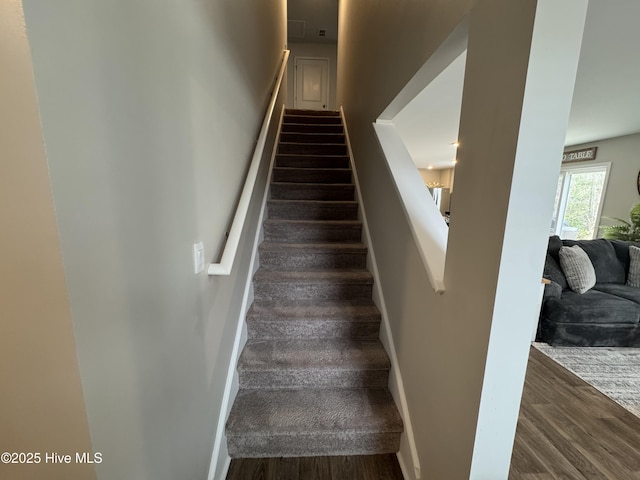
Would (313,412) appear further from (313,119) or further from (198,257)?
(313,119)

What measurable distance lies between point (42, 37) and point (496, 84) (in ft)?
3.18

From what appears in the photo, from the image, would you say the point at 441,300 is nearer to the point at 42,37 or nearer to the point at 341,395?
the point at 341,395

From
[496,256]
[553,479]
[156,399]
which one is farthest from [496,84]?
[553,479]

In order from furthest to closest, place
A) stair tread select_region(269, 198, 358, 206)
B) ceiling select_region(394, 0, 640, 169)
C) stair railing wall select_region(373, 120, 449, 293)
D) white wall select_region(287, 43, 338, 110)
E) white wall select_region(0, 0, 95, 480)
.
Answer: white wall select_region(287, 43, 338, 110)
stair tread select_region(269, 198, 358, 206)
ceiling select_region(394, 0, 640, 169)
stair railing wall select_region(373, 120, 449, 293)
white wall select_region(0, 0, 95, 480)

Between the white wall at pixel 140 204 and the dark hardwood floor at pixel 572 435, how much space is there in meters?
1.68

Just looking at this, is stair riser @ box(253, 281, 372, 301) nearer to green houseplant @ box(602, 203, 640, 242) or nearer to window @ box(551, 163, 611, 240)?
green houseplant @ box(602, 203, 640, 242)

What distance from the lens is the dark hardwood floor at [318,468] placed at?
4.36ft

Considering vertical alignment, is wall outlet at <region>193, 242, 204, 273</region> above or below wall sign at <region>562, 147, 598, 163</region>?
below

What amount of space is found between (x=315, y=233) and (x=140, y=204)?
177 centimetres

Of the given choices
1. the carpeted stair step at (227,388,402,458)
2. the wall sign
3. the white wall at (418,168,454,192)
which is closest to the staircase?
the carpeted stair step at (227,388,402,458)

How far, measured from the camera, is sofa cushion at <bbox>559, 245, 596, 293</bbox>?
2.71 metres

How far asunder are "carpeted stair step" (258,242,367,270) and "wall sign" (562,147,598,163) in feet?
17.6

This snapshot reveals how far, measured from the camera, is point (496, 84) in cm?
73

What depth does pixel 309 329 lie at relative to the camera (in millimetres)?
1789
